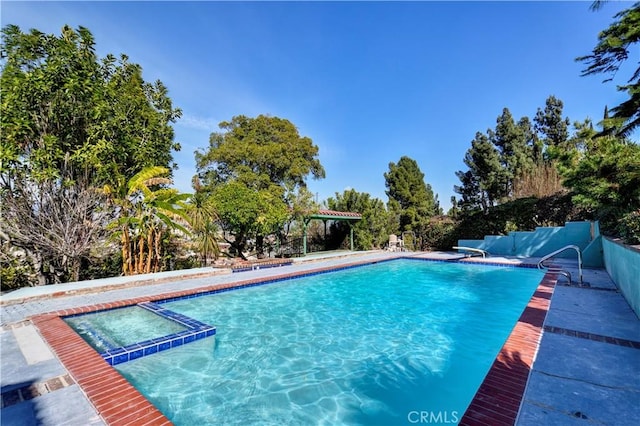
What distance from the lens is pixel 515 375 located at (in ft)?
10.8

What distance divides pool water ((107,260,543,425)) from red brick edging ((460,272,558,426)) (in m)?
0.79

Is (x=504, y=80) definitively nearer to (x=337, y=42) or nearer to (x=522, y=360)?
(x=337, y=42)

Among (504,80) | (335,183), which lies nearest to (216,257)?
(335,183)

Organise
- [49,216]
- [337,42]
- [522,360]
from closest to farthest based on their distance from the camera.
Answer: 1. [522,360]
2. [49,216]
3. [337,42]

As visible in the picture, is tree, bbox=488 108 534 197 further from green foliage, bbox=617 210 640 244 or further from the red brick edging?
the red brick edging

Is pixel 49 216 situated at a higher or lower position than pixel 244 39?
lower

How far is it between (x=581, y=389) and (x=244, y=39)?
16.1 metres

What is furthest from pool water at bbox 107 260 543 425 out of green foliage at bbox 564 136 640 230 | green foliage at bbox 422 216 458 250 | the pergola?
green foliage at bbox 422 216 458 250

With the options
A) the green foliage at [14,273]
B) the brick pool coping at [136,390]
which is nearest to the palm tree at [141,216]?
the green foliage at [14,273]

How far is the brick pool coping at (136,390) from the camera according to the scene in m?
2.72

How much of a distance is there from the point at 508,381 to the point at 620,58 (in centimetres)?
1320

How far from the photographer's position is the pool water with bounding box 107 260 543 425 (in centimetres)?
374

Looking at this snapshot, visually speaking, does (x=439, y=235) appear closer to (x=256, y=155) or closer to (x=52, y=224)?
(x=256, y=155)

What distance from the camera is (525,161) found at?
2239cm
